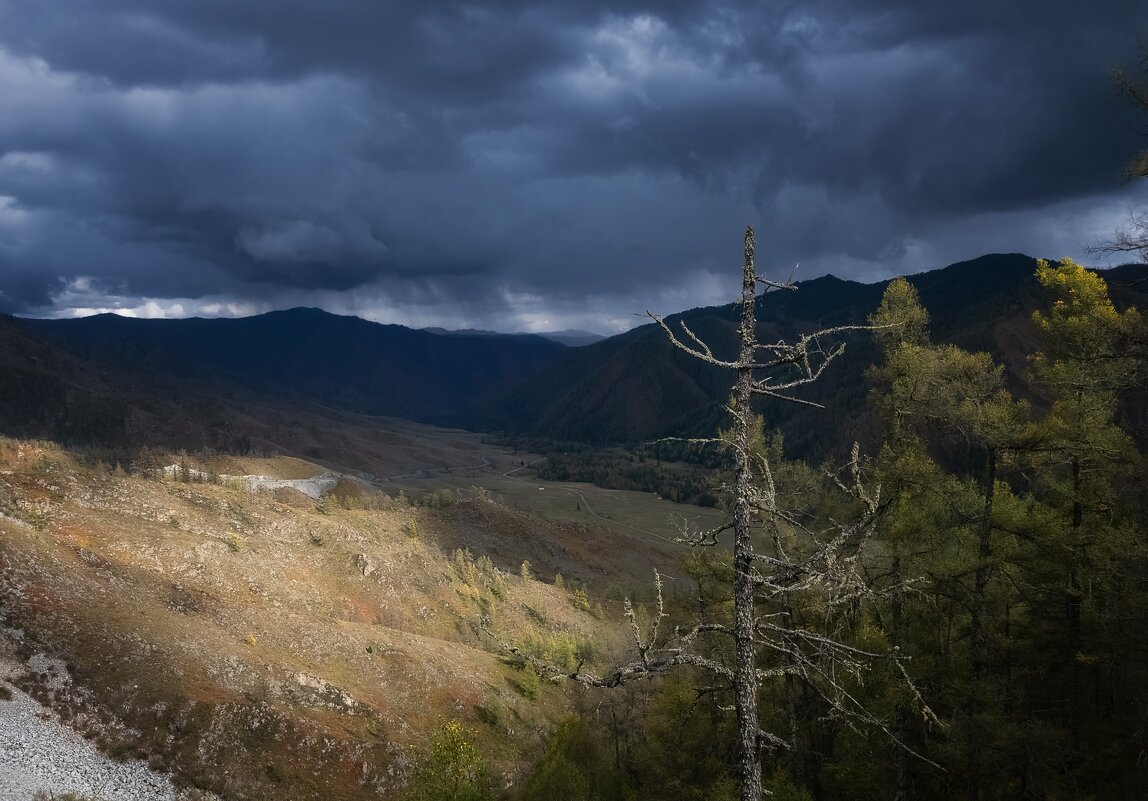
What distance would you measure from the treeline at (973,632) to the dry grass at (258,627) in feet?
30.4

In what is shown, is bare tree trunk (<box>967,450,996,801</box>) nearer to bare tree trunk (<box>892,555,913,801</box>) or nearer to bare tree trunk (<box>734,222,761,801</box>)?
bare tree trunk (<box>892,555,913,801</box>)

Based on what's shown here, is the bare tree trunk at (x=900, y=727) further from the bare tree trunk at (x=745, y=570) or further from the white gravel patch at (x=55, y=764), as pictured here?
the white gravel patch at (x=55, y=764)

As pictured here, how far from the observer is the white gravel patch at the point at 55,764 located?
1842 centimetres

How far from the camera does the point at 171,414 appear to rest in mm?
120938

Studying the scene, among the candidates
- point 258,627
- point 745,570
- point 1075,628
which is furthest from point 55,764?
point 1075,628

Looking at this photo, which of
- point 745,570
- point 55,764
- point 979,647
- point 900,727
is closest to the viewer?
point 745,570

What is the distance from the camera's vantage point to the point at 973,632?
1752 centimetres

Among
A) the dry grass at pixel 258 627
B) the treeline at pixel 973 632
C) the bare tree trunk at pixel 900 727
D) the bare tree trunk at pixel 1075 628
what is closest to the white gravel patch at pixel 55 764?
the dry grass at pixel 258 627

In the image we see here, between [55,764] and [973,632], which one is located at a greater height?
[973,632]

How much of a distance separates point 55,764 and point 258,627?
33.3 feet

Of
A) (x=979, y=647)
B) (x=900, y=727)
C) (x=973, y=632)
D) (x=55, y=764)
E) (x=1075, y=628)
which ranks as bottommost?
(x=55, y=764)

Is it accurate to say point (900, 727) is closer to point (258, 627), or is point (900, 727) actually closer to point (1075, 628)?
point (1075, 628)

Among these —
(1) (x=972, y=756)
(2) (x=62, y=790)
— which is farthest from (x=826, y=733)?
(2) (x=62, y=790)

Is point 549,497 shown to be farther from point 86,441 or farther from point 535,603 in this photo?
point 535,603
